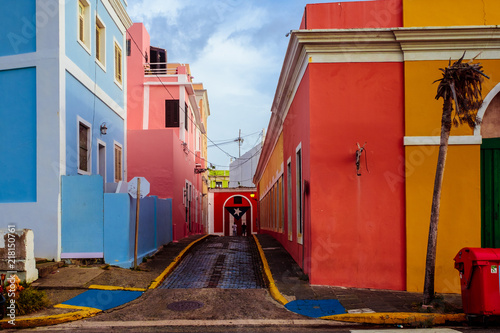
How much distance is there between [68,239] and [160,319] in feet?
14.5

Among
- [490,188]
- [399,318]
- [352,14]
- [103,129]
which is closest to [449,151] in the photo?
[490,188]

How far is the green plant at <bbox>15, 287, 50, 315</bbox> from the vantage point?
7816mm

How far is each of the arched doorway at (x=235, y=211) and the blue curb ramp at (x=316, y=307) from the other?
35089 millimetres

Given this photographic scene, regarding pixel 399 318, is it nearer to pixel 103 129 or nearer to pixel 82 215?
pixel 82 215

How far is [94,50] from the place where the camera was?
1354 cm

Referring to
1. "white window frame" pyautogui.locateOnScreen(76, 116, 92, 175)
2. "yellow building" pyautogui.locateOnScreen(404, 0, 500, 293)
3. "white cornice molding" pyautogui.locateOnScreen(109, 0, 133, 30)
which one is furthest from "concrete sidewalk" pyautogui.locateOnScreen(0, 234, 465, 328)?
"white cornice molding" pyautogui.locateOnScreen(109, 0, 133, 30)

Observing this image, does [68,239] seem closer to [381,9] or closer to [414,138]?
[414,138]

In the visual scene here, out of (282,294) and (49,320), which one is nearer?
(49,320)

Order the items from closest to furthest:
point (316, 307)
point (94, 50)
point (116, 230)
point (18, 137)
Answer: point (316, 307), point (18, 137), point (116, 230), point (94, 50)

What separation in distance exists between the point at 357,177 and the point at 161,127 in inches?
627

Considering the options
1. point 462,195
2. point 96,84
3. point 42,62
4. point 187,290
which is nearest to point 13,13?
point 42,62

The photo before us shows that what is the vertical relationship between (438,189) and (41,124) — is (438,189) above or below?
below

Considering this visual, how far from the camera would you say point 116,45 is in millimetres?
15758

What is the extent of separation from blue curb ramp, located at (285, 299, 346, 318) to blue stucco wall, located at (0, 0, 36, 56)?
26.6ft
